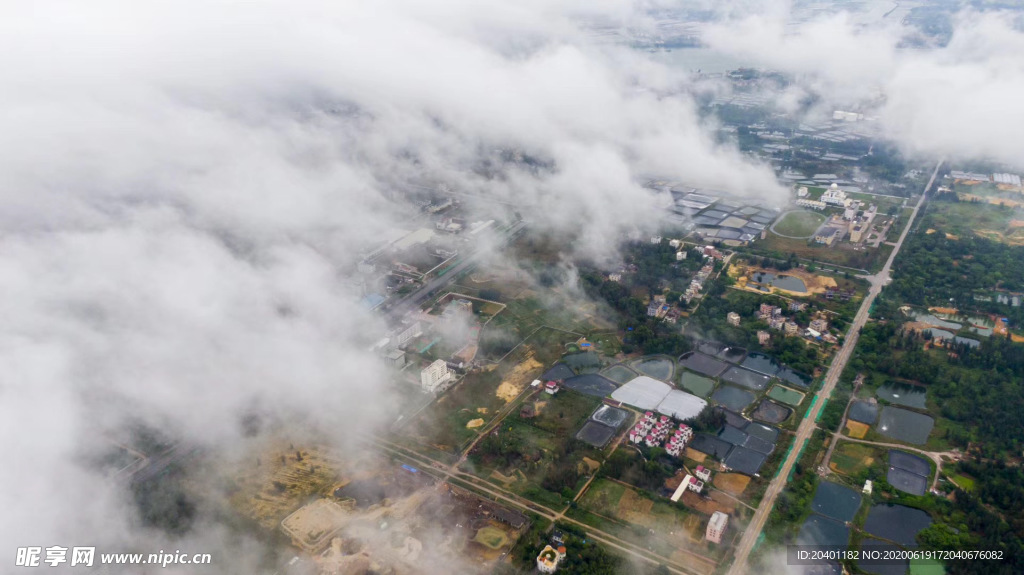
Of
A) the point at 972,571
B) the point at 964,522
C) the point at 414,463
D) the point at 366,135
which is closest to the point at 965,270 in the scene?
the point at 964,522

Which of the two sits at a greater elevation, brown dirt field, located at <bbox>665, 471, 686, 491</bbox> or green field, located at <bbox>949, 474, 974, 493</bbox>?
green field, located at <bbox>949, 474, 974, 493</bbox>

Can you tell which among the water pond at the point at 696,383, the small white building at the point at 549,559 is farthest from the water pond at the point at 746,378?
the small white building at the point at 549,559

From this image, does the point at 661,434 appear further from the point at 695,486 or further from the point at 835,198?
the point at 835,198

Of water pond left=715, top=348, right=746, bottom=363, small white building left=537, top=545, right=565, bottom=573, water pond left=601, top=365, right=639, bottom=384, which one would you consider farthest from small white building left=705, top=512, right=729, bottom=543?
water pond left=715, top=348, right=746, bottom=363

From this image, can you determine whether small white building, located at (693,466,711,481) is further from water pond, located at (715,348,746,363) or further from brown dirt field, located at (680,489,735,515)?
water pond, located at (715,348,746,363)

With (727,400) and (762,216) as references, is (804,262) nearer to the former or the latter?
(762,216)
